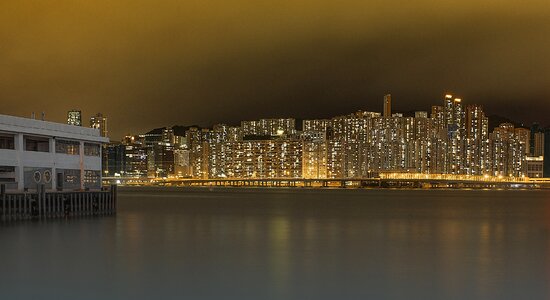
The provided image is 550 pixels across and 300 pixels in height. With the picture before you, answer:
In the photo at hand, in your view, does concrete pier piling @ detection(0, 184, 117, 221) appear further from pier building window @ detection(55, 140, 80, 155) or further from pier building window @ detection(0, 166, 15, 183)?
pier building window @ detection(55, 140, 80, 155)

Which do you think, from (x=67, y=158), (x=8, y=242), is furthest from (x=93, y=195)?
(x=8, y=242)

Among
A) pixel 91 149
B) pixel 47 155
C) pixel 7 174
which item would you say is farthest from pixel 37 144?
pixel 91 149

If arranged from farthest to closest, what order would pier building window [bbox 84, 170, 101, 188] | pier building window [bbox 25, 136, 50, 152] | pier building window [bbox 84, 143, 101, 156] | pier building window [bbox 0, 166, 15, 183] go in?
pier building window [bbox 84, 143, 101, 156], pier building window [bbox 84, 170, 101, 188], pier building window [bbox 25, 136, 50, 152], pier building window [bbox 0, 166, 15, 183]

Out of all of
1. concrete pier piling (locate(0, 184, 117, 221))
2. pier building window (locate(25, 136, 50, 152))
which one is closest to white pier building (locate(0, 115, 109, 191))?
pier building window (locate(25, 136, 50, 152))

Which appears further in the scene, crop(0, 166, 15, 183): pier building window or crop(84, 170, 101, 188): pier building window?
crop(84, 170, 101, 188): pier building window

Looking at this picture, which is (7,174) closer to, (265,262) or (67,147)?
(67,147)

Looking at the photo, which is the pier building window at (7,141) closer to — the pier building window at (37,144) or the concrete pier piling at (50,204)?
the pier building window at (37,144)
